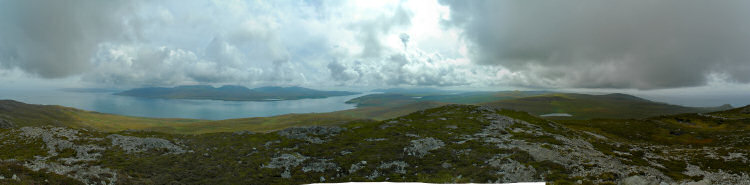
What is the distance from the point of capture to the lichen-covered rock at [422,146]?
2930 cm

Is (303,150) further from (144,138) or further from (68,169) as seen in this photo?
(144,138)

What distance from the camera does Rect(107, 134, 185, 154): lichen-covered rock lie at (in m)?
32.4

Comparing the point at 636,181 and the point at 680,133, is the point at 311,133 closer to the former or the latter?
the point at 636,181

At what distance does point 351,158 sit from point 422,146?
8580mm

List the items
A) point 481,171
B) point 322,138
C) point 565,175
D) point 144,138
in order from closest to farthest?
point 565,175
point 481,171
point 144,138
point 322,138

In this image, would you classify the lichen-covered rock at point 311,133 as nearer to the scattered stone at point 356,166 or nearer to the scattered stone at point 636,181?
the scattered stone at point 356,166

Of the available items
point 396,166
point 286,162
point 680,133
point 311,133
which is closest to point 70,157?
point 286,162

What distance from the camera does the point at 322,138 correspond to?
132 ft

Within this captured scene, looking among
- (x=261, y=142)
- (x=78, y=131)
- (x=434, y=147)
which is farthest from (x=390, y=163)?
(x=78, y=131)

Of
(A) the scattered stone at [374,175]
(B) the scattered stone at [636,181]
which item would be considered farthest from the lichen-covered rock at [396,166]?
(B) the scattered stone at [636,181]

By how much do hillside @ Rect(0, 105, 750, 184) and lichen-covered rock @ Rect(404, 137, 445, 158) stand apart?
0.37 ft

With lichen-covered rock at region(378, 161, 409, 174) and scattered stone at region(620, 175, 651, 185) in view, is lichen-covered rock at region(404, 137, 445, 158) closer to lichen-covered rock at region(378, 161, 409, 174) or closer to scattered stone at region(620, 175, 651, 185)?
lichen-covered rock at region(378, 161, 409, 174)

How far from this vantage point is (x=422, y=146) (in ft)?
104

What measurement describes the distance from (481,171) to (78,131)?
167 ft
